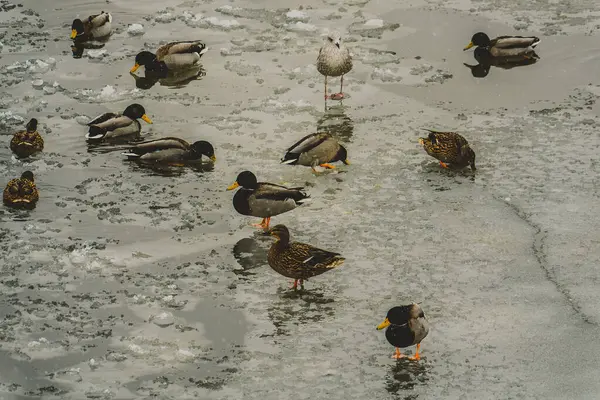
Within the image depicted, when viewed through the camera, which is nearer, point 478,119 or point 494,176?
point 494,176

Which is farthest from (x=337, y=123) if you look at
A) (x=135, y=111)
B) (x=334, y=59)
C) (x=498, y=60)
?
(x=498, y=60)

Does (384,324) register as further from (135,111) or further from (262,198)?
(135,111)

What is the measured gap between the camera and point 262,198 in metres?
11.8

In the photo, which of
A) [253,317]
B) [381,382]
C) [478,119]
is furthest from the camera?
[478,119]

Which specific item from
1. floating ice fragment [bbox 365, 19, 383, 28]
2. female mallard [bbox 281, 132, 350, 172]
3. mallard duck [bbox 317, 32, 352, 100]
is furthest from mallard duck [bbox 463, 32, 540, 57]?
female mallard [bbox 281, 132, 350, 172]

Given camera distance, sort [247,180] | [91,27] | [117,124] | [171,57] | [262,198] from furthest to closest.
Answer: [91,27] → [171,57] → [117,124] → [247,180] → [262,198]

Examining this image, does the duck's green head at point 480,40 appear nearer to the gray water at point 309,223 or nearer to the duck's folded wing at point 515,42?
the duck's folded wing at point 515,42

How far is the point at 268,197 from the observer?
1183 centimetres

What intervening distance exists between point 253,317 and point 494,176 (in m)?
4.70

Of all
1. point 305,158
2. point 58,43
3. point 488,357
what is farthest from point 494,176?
point 58,43

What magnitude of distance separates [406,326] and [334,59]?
6935 mm

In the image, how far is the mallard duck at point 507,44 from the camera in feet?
56.0

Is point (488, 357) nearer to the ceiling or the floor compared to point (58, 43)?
nearer to the floor

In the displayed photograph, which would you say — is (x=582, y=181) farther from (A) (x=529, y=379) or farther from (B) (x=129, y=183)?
(B) (x=129, y=183)
